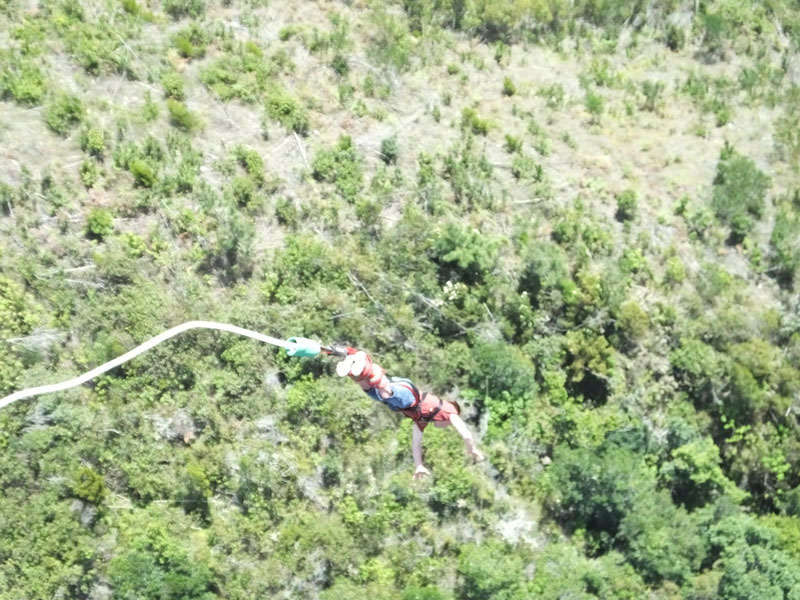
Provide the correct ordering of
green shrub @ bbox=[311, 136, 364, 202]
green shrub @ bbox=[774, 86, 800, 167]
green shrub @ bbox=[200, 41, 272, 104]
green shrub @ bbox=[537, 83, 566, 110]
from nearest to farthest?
green shrub @ bbox=[311, 136, 364, 202], green shrub @ bbox=[200, 41, 272, 104], green shrub @ bbox=[537, 83, 566, 110], green shrub @ bbox=[774, 86, 800, 167]

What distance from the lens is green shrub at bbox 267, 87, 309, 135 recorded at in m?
14.8

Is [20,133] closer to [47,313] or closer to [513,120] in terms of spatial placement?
[47,313]

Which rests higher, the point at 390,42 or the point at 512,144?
the point at 390,42

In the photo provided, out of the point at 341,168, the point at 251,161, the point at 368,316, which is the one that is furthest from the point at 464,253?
the point at 251,161

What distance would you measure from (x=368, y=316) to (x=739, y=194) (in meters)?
8.24

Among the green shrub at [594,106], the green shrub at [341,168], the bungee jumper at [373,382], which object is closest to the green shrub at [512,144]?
the green shrub at [594,106]

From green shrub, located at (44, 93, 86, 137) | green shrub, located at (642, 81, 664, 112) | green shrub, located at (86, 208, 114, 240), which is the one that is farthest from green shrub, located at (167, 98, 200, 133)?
green shrub, located at (642, 81, 664, 112)

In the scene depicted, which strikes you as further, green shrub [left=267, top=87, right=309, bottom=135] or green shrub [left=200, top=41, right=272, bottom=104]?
green shrub [left=200, top=41, right=272, bottom=104]

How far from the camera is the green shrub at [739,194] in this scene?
15.5 meters

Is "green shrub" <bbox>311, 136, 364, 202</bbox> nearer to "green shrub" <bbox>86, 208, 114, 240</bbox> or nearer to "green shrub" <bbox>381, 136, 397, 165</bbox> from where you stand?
"green shrub" <bbox>381, 136, 397, 165</bbox>

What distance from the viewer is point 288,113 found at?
48.9ft

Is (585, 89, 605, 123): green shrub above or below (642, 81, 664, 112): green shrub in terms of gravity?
below

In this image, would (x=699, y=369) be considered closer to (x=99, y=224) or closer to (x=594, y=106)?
(x=594, y=106)

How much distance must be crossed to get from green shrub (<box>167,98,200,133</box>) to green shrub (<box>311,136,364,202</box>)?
2.45 m
